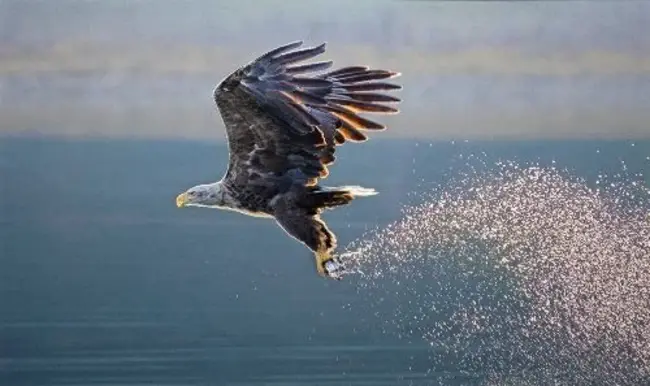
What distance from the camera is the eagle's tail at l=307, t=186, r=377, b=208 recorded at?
5.03m

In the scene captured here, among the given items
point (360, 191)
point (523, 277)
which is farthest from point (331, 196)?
point (523, 277)

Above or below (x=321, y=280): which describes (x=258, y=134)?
above

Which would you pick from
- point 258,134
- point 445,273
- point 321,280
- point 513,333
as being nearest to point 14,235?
point 321,280

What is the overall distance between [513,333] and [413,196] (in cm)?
189

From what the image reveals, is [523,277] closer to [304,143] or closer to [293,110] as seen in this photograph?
[304,143]

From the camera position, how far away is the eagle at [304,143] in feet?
16.2

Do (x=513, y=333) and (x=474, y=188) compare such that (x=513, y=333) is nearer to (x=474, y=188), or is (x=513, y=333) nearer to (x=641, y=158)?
(x=474, y=188)

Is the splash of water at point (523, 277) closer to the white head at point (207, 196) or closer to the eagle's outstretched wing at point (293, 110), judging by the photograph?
the white head at point (207, 196)

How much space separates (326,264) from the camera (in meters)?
5.13

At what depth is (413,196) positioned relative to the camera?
961 cm

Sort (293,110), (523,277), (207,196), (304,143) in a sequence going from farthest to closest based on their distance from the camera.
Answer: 1. (523,277)
2. (207,196)
3. (304,143)
4. (293,110)

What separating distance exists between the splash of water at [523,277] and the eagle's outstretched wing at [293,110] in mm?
1559

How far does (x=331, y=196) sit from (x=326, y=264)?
215mm

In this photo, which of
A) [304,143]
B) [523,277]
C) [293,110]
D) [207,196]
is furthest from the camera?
[523,277]
